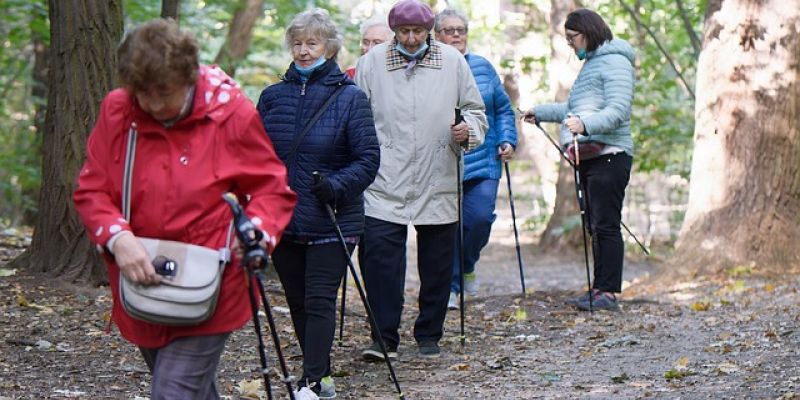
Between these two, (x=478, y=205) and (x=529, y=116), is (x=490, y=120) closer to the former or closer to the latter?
(x=529, y=116)

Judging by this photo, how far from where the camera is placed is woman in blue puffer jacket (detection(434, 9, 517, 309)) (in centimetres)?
852

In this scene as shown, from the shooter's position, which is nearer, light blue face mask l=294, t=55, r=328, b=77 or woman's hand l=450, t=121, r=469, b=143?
light blue face mask l=294, t=55, r=328, b=77

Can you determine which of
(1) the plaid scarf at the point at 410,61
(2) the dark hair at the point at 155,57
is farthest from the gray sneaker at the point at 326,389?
(2) the dark hair at the point at 155,57

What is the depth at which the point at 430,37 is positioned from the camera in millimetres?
6965

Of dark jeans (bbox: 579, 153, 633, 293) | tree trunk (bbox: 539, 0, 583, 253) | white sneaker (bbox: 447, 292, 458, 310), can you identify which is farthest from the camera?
tree trunk (bbox: 539, 0, 583, 253)

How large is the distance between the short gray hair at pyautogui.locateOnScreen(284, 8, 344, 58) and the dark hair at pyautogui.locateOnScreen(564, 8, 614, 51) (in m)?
3.12

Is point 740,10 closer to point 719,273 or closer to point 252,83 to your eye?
point 719,273

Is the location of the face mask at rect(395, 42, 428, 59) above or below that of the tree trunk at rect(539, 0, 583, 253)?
above

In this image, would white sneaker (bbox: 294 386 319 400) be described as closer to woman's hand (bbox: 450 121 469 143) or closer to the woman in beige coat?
the woman in beige coat

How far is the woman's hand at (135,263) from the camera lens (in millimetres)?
3424

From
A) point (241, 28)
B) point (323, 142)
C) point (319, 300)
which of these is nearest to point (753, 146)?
point (323, 142)

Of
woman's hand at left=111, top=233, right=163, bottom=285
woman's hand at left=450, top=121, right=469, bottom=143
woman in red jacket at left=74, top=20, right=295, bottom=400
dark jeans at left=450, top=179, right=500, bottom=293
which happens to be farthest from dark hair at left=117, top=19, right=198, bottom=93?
dark jeans at left=450, top=179, right=500, bottom=293

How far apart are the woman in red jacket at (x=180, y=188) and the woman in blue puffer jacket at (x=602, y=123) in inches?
190

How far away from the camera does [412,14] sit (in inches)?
264
